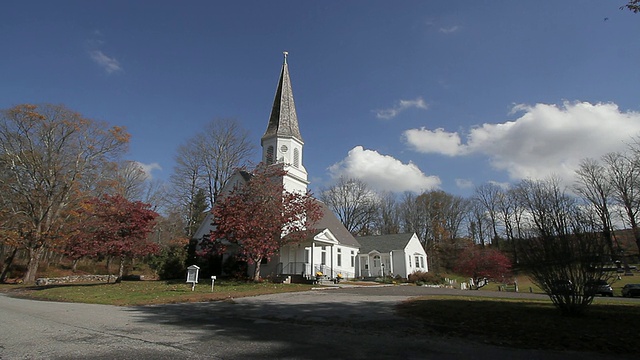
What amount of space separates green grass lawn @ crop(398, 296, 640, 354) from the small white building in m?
26.6

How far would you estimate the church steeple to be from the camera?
3025cm

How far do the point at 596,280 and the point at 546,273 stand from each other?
1.08 m

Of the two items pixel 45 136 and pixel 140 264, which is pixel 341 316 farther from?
pixel 140 264

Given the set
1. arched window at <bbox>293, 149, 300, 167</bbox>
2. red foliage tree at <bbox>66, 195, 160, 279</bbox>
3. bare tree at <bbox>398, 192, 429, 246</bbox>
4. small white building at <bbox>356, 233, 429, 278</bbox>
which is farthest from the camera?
bare tree at <bbox>398, 192, 429, 246</bbox>

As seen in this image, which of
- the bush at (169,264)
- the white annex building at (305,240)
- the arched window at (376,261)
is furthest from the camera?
the arched window at (376,261)

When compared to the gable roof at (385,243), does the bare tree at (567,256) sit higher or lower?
lower

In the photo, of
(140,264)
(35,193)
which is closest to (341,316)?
(35,193)

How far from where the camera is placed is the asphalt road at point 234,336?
5547 millimetres

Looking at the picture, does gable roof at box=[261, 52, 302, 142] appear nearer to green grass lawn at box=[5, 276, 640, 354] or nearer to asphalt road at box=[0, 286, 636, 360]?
asphalt road at box=[0, 286, 636, 360]

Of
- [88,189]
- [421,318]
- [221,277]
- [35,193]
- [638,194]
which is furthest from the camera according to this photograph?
[638,194]

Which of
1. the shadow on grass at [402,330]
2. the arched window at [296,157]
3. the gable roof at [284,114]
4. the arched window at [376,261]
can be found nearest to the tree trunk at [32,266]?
the gable roof at [284,114]

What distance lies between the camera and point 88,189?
32562 millimetres

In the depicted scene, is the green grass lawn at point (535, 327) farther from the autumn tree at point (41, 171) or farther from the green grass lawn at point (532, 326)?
the autumn tree at point (41, 171)

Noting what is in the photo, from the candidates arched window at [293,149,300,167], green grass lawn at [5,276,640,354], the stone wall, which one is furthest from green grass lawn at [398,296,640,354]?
the stone wall
